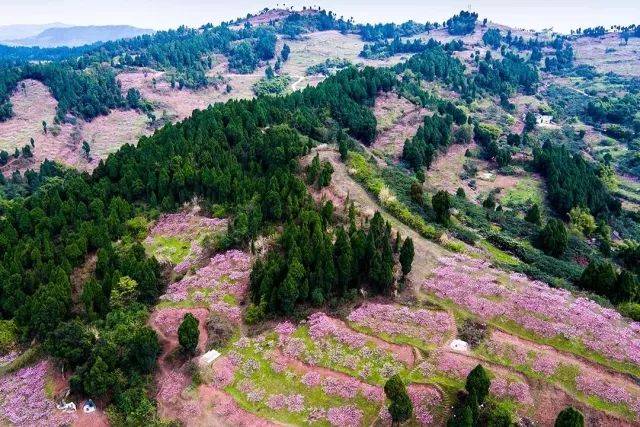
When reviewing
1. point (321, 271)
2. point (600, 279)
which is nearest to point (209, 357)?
point (321, 271)

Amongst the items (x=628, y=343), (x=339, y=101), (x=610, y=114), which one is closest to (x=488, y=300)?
(x=628, y=343)

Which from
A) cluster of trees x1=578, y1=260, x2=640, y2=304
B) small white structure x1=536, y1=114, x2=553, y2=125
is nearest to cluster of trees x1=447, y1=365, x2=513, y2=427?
cluster of trees x1=578, y1=260, x2=640, y2=304

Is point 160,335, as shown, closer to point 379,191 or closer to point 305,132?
point 379,191

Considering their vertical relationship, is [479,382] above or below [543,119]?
above

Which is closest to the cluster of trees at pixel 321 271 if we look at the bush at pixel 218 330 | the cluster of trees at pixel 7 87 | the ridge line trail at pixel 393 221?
the bush at pixel 218 330

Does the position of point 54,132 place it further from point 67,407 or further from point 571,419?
point 571,419
